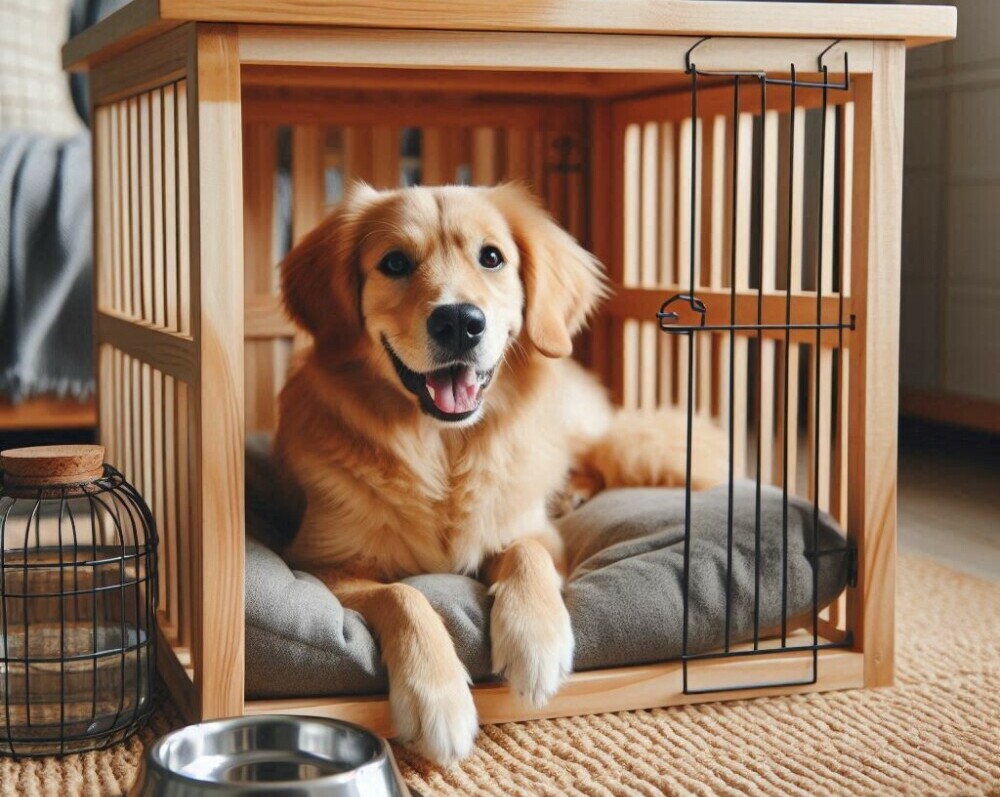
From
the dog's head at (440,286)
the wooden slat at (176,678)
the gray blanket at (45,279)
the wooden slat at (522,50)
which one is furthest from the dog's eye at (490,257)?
the gray blanket at (45,279)

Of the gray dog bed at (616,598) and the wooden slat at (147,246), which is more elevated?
the wooden slat at (147,246)

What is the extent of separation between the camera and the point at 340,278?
166 cm

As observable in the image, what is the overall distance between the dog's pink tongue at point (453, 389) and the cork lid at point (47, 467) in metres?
0.41

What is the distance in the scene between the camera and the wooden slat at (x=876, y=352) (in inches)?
60.6

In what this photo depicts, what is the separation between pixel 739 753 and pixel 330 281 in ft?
2.53

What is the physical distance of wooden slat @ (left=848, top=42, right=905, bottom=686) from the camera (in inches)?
60.6

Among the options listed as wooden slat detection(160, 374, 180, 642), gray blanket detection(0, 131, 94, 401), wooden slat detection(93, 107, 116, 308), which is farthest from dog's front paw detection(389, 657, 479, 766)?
Answer: gray blanket detection(0, 131, 94, 401)

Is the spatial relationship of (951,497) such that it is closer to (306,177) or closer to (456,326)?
(306,177)

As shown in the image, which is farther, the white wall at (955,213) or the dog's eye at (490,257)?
the white wall at (955,213)

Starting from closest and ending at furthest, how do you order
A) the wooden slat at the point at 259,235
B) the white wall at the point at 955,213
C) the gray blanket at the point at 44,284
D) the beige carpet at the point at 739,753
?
the beige carpet at the point at 739,753, the wooden slat at the point at 259,235, the gray blanket at the point at 44,284, the white wall at the point at 955,213

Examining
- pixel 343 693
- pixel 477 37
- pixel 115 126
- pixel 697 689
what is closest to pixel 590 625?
pixel 697 689

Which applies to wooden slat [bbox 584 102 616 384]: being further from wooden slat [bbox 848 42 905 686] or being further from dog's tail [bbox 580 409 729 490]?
wooden slat [bbox 848 42 905 686]

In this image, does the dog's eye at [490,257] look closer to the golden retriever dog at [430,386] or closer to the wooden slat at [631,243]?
the golden retriever dog at [430,386]

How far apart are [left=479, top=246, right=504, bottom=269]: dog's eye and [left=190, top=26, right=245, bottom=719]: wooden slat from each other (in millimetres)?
399
